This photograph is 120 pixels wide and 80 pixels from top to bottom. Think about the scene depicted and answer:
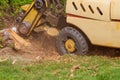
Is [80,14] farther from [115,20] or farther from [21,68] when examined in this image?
[21,68]

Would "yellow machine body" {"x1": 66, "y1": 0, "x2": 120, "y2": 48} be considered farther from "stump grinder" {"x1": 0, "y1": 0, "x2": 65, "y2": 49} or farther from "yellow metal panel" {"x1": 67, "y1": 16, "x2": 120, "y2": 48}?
"stump grinder" {"x1": 0, "y1": 0, "x2": 65, "y2": 49}

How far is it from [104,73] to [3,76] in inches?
64.4

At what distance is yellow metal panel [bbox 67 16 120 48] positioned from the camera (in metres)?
8.43

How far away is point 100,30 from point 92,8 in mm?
436

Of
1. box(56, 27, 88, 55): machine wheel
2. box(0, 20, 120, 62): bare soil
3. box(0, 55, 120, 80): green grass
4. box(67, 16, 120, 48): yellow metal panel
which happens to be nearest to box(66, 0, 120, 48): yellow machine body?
box(67, 16, 120, 48): yellow metal panel

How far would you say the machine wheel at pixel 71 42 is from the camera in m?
9.05

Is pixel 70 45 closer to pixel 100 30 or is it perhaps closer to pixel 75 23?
pixel 75 23

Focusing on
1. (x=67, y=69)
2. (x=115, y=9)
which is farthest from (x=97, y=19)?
(x=67, y=69)

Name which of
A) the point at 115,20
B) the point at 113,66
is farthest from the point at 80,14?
the point at 113,66

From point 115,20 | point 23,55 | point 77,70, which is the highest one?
point 115,20

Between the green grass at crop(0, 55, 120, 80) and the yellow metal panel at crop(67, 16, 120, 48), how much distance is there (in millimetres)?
322

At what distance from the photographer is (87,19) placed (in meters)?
8.76

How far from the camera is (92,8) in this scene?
8.63 meters

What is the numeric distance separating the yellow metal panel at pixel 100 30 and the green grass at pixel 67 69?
32cm
